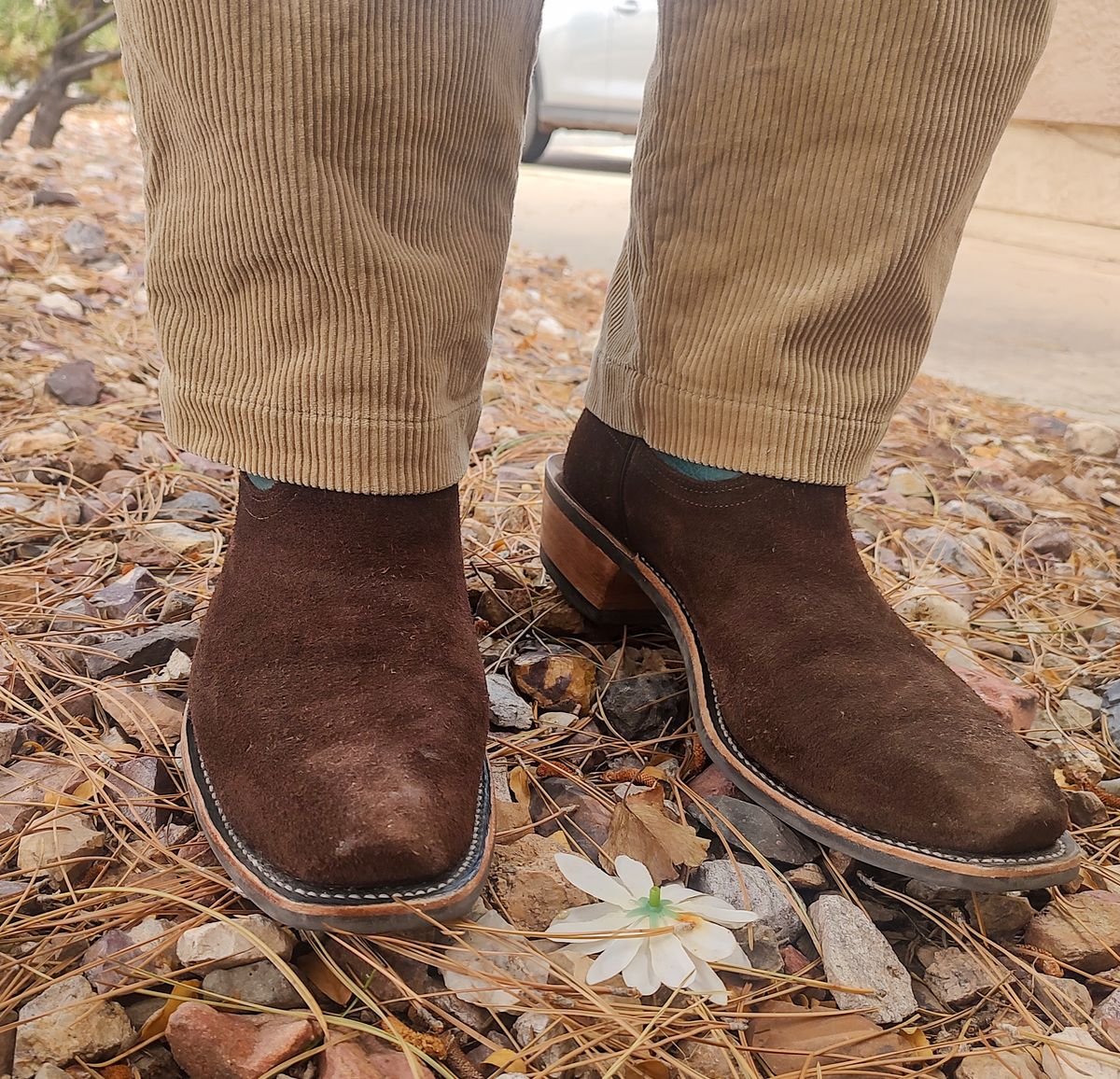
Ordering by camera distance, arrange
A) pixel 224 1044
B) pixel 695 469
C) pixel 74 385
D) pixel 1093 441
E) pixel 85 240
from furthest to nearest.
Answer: pixel 85 240 → pixel 1093 441 → pixel 74 385 → pixel 695 469 → pixel 224 1044

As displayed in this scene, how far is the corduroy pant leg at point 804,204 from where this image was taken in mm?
683

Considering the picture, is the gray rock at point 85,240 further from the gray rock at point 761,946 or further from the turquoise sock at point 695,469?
the gray rock at point 761,946

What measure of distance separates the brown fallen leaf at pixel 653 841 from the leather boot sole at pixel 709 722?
7 centimetres

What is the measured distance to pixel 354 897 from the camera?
0.59m

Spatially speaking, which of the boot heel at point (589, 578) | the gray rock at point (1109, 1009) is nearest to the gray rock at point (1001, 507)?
the boot heel at point (589, 578)

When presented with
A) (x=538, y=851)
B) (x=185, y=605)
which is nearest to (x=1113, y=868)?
(x=538, y=851)

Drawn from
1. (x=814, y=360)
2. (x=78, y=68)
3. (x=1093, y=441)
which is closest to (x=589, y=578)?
(x=814, y=360)

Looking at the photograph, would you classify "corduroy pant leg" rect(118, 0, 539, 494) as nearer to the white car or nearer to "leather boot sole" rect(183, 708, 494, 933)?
"leather boot sole" rect(183, 708, 494, 933)

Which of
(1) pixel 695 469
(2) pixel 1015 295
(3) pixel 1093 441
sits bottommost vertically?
(2) pixel 1015 295

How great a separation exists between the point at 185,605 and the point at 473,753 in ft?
1.49

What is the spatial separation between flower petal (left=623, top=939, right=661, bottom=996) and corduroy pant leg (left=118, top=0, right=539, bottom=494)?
0.35m

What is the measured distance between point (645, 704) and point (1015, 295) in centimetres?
258

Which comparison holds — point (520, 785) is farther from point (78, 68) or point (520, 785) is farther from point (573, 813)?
point (78, 68)

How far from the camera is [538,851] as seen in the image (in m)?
0.71
